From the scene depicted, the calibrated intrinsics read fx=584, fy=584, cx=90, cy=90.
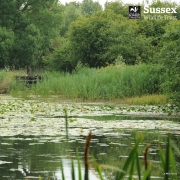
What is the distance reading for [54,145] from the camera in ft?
38.2

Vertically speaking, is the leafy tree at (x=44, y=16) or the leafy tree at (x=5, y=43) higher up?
the leafy tree at (x=44, y=16)

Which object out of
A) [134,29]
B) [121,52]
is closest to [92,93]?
[121,52]

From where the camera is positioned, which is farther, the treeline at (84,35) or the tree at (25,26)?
the tree at (25,26)

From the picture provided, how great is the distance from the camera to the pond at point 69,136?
9.24 metres

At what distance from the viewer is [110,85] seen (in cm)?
2667

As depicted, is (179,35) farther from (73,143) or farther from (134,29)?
(134,29)

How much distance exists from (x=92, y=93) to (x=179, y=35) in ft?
25.6

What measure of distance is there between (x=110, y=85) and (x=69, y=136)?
1357 cm

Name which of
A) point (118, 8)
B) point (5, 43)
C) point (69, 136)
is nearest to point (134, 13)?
point (118, 8)

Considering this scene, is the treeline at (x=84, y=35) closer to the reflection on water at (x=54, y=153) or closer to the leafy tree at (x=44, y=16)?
the leafy tree at (x=44, y=16)

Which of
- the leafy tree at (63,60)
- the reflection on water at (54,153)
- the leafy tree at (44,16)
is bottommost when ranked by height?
the leafy tree at (63,60)

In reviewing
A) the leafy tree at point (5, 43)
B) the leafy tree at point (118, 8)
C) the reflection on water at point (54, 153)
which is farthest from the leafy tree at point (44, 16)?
the reflection on water at point (54, 153)

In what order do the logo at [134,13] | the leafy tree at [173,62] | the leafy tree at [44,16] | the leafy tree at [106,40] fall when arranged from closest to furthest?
1. the leafy tree at [173,62]
2. the leafy tree at [106,40]
3. the logo at [134,13]
4. the leafy tree at [44,16]

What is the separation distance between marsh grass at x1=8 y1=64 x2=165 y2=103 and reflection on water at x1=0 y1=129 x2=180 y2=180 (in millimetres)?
12229
